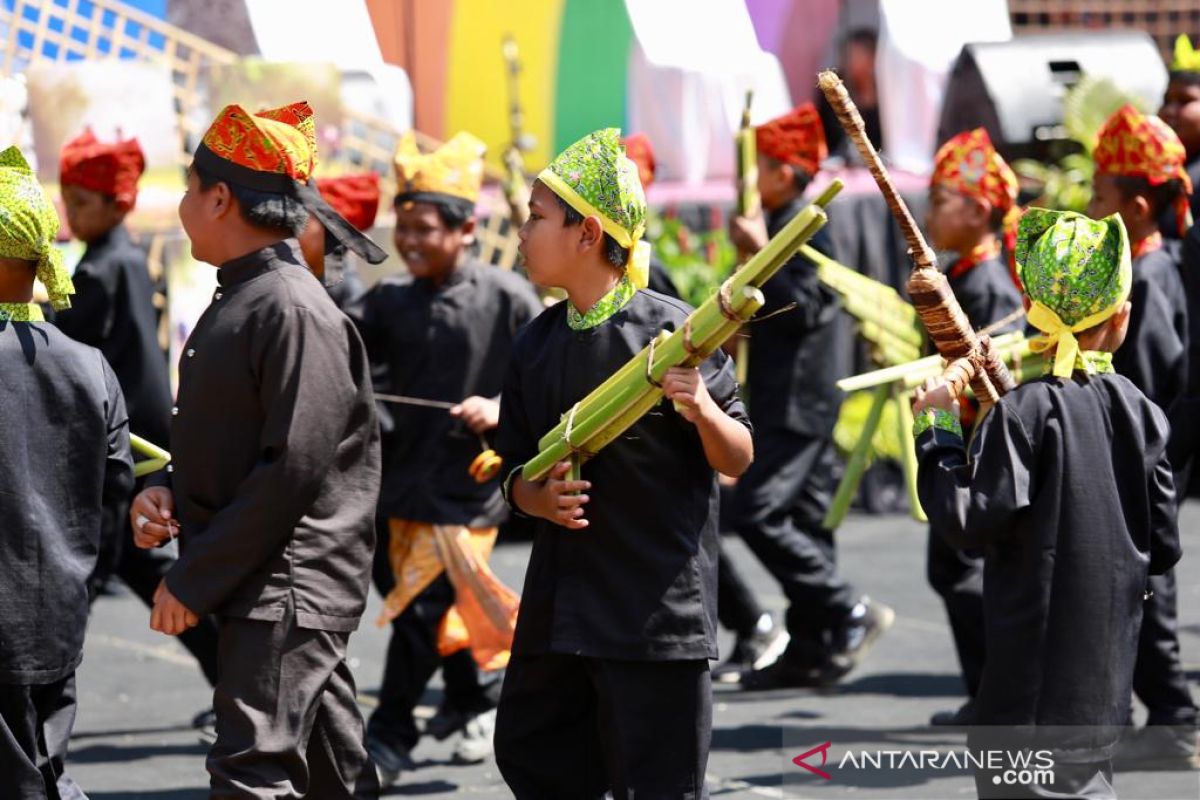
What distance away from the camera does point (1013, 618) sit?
4137mm

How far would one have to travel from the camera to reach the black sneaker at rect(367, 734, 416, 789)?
5.92 metres

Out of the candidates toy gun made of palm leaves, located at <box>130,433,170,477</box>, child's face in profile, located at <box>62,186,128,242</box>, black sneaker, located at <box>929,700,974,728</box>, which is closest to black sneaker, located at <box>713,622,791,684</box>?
black sneaker, located at <box>929,700,974,728</box>

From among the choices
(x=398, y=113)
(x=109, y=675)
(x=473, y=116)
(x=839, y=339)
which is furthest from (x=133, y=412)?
(x=473, y=116)

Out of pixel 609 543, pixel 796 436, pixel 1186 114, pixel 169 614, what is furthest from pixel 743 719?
pixel 169 614

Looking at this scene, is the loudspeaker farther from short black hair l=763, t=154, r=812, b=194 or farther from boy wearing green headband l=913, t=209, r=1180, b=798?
boy wearing green headband l=913, t=209, r=1180, b=798

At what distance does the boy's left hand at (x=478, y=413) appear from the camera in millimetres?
5914

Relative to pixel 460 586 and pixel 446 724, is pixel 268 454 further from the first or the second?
pixel 446 724

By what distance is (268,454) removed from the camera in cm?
413

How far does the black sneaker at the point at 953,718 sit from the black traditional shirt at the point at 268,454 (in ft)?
8.69

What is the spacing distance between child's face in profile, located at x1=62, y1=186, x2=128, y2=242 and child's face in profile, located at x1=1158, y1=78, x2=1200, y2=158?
389 centimetres

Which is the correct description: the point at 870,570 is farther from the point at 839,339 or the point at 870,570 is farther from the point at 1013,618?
the point at 1013,618

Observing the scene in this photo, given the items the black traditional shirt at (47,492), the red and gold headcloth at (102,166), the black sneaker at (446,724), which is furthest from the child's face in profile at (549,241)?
the red and gold headcloth at (102,166)

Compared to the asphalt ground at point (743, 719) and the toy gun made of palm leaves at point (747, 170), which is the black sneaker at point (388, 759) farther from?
the toy gun made of palm leaves at point (747, 170)

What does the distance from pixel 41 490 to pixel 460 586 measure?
185cm
